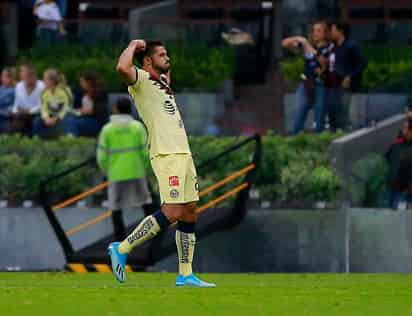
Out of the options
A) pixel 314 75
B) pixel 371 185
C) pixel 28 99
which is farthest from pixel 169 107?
pixel 28 99

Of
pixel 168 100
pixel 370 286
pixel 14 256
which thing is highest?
pixel 168 100

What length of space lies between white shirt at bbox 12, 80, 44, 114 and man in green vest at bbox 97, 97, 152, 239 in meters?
2.97

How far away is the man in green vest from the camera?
2169 centimetres

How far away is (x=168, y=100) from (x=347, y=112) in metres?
8.55

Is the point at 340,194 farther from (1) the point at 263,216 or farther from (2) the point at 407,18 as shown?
(2) the point at 407,18

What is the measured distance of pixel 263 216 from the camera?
74.6 feet

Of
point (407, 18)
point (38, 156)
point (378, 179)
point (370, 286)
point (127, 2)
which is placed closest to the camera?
point (370, 286)

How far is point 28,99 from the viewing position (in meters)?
24.8

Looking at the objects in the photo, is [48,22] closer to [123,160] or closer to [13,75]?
[13,75]

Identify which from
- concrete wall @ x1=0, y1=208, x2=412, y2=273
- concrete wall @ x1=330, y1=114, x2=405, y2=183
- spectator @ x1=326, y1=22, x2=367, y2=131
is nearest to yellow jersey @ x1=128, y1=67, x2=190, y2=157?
concrete wall @ x1=0, y1=208, x2=412, y2=273

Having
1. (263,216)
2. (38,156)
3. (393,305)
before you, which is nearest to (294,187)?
(263,216)

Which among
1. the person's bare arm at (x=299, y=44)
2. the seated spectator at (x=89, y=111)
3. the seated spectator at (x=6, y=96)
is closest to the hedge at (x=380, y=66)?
the person's bare arm at (x=299, y=44)

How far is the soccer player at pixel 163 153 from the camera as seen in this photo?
49.6 feet

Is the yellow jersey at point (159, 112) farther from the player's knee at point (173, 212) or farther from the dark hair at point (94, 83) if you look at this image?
the dark hair at point (94, 83)
